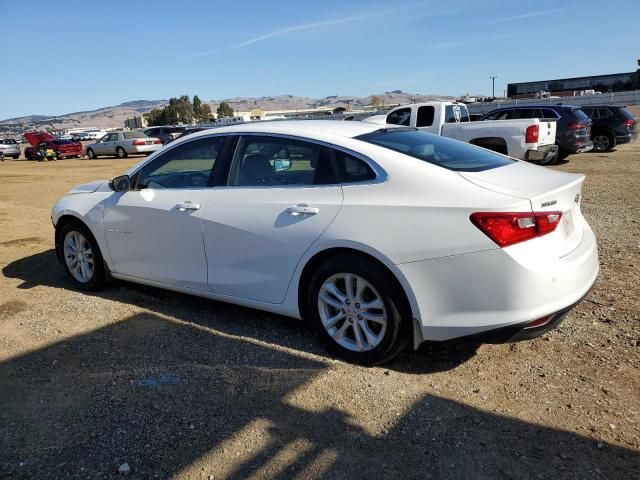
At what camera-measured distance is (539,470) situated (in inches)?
101

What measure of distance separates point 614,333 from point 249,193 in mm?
2850

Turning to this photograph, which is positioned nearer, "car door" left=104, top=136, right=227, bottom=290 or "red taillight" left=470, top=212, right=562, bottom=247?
"red taillight" left=470, top=212, right=562, bottom=247

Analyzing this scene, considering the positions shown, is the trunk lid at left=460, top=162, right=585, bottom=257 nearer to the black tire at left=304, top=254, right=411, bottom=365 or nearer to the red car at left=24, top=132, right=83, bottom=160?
the black tire at left=304, top=254, right=411, bottom=365

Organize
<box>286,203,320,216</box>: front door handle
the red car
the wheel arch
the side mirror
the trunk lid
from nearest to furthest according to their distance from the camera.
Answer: the trunk lid < the wheel arch < <box>286,203,320,216</box>: front door handle < the side mirror < the red car

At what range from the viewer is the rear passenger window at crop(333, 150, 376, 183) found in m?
3.54

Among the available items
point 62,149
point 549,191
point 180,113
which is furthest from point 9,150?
point 180,113

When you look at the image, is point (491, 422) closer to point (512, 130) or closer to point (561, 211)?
point (561, 211)

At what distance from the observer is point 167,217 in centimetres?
443

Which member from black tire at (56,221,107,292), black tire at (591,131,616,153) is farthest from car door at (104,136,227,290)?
black tire at (591,131,616,153)

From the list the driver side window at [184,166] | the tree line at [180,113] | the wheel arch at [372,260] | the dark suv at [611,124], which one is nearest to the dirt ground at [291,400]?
the wheel arch at [372,260]

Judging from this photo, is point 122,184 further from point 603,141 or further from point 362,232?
point 603,141

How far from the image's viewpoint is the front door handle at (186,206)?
13.9 ft

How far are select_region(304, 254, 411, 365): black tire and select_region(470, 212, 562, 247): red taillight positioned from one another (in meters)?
0.65

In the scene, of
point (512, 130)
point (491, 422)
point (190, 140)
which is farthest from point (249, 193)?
point (512, 130)
